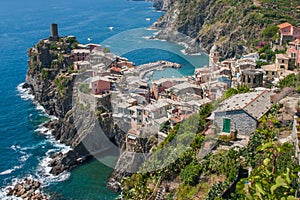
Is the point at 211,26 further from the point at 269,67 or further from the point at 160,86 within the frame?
the point at 160,86

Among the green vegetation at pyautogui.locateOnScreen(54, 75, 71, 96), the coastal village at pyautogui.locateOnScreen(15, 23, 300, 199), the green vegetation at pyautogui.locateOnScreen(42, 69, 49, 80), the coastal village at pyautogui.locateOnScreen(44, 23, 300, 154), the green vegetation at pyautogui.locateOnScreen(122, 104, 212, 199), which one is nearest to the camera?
the green vegetation at pyautogui.locateOnScreen(122, 104, 212, 199)

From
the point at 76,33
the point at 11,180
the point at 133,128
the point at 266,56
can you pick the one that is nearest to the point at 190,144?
the point at 133,128

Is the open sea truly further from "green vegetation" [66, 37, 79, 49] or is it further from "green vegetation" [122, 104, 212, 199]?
"green vegetation" [66, 37, 79, 49]

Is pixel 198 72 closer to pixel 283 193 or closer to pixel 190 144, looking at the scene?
pixel 190 144

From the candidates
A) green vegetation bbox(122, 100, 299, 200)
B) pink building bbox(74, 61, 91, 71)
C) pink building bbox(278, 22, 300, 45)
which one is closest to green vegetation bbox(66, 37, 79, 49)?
pink building bbox(74, 61, 91, 71)

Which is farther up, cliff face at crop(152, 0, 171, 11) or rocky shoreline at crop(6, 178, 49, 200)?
cliff face at crop(152, 0, 171, 11)

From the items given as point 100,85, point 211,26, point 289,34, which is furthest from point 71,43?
point 211,26

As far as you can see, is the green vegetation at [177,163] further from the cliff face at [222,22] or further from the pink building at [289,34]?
the cliff face at [222,22]
